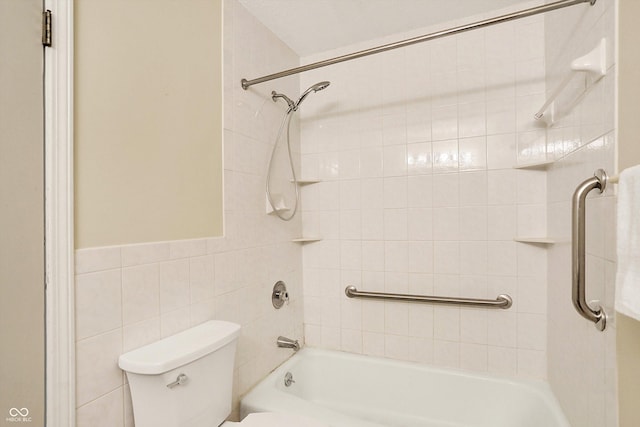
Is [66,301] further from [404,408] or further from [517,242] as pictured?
[517,242]

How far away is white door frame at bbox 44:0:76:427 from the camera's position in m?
0.81

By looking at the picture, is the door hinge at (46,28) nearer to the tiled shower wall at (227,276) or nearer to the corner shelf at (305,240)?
the tiled shower wall at (227,276)

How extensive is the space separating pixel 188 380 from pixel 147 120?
0.87m

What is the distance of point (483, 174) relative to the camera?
1.68 metres

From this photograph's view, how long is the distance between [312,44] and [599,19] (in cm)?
143

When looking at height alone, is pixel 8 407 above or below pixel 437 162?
below

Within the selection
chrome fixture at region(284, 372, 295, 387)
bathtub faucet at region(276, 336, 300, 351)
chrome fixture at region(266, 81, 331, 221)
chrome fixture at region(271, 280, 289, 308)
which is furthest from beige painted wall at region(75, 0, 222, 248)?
chrome fixture at region(284, 372, 295, 387)

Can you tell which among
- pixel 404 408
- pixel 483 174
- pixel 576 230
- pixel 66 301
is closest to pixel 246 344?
pixel 66 301

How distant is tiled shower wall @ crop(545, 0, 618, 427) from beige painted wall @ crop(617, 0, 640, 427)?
0.02 meters

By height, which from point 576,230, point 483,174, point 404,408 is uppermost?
point 483,174

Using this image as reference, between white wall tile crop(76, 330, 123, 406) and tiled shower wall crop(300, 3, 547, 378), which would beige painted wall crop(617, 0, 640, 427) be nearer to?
tiled shower wall crop(300, 3, 547, 378)

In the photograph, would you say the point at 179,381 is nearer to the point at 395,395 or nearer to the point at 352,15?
the point at 395,395

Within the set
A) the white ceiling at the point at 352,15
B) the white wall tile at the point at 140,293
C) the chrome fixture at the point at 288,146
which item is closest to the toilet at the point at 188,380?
the white wall tile at the point at 140,293

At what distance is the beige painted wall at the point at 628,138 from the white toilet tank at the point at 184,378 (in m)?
1.18
